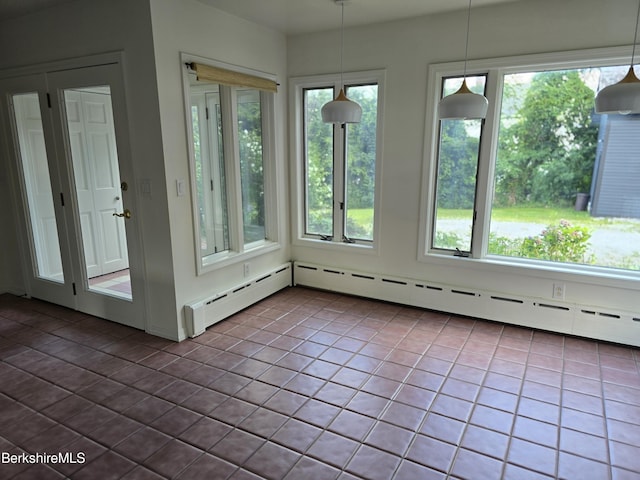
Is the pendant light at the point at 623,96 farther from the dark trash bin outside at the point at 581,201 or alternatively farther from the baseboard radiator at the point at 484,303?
the baseboard radiator at the point at 484,303

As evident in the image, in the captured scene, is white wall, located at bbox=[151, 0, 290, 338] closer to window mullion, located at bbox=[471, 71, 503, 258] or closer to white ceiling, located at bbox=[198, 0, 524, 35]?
white ceiling, located at bbox=[198, 0, 524, 35]

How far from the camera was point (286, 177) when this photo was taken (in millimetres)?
4441

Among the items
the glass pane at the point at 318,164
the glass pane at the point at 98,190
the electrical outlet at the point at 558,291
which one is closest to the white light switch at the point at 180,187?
the glass pane at the point at 98,190

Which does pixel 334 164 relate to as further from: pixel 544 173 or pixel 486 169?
pixel 544 173

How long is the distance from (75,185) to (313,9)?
8.49 feet

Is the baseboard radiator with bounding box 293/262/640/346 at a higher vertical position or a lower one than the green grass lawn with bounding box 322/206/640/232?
lower

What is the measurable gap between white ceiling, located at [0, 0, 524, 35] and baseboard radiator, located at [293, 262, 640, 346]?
2.42 meters

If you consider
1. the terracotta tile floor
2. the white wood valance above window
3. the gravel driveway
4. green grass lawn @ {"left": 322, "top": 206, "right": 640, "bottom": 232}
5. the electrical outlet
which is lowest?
the terracotta tile floor

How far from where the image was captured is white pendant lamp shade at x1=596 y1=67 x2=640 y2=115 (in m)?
2.14

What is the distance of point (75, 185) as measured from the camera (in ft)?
11.8

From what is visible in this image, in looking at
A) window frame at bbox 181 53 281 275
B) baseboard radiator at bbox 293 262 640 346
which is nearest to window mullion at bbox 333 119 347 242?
baseboard radiator at bbox 293 262 640 346

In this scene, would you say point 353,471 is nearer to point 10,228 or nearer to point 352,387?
point 352,387

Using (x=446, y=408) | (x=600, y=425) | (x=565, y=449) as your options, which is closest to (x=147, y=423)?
(x=446, y=408)

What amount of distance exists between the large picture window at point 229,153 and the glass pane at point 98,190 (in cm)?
103
